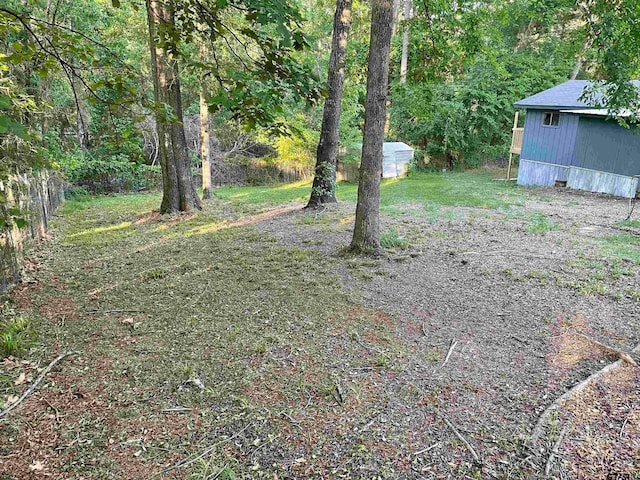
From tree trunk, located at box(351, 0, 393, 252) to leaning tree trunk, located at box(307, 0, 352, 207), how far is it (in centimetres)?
340

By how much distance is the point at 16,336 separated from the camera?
3465 millimetres

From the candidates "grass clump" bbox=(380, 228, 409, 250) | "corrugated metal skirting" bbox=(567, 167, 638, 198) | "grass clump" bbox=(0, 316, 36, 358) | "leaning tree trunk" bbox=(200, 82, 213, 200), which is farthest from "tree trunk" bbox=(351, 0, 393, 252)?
"corrugated metal skirting" bbox=(567, 167, 638, 198)

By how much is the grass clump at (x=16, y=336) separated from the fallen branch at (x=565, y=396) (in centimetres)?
374

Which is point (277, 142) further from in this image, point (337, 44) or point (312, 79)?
point (312, 79)

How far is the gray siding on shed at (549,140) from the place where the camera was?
14.5 m

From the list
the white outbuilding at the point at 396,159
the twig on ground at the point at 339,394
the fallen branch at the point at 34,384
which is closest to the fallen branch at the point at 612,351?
the twig on ground at the point at 339,394

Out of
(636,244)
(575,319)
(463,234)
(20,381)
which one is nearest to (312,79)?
(20,381)

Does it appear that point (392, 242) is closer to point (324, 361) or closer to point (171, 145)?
point (324, 361)

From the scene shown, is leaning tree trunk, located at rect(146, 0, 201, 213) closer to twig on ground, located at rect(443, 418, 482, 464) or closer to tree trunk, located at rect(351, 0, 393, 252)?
tree trunk, located at rect(351, 0, 393, 252)

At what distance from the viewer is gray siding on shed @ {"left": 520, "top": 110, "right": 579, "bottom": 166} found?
14509 millimetres

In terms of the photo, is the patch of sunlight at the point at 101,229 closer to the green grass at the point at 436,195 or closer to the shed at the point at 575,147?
the green grass at the point at 436,195

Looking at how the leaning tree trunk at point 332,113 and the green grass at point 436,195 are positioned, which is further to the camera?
the green grass at point 436,195

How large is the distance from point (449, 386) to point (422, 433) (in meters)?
0.58

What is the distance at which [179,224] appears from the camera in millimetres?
8789
